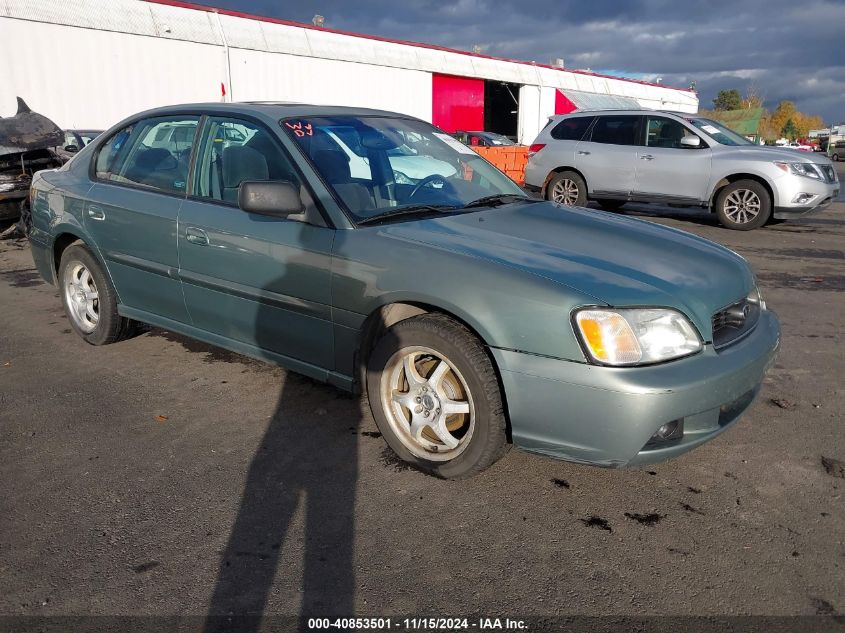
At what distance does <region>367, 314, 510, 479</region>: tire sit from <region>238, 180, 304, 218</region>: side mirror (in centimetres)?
76

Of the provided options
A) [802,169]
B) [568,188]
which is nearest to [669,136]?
[568,188]

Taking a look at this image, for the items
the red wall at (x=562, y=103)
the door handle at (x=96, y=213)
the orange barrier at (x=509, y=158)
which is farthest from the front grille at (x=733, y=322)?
the red wall at (x=562, y=103)

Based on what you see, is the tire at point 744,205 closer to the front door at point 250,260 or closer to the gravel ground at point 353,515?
the gravel ground at point 353,515

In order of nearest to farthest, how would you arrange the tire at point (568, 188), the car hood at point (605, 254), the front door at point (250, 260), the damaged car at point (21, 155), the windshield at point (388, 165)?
the car hood at point (605, 254) < the front door at point (250, 260) < the windshield at point (388, 165) < the damaged car at point (21, 155) < the tire at point (568, 188)

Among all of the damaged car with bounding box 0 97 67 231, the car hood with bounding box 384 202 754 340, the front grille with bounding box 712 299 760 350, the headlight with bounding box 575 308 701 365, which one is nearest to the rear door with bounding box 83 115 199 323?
the car hood with bounding box 384 202 754 340

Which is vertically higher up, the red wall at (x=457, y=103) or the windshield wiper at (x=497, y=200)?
the red wall at (x=457, y=103)

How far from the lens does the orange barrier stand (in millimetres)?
13688

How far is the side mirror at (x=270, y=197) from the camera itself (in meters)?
3.16

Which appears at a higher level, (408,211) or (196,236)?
(408,211)

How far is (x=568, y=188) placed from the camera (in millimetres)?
11391

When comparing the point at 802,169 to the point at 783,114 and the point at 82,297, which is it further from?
the point at 783,114

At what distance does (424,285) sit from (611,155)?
8.90 m

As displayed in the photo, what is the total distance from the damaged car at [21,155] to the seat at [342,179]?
6.98 metres

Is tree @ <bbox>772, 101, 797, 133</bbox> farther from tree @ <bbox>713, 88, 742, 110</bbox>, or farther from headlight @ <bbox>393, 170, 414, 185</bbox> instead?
headlight @ <bbox>393, 170, 414, 185</bbox>
